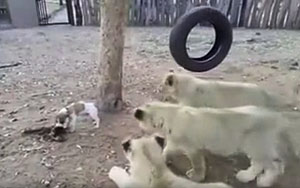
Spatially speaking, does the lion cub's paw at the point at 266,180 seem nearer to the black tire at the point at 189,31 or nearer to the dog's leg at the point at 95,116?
the dog's leg at the point at 95,116

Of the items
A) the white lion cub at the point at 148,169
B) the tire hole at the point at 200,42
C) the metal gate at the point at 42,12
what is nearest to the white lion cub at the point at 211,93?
the white lion cub at the point at 148,169

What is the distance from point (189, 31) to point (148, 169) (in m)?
2.48

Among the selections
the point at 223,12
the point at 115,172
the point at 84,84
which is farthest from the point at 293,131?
the point at 223,12

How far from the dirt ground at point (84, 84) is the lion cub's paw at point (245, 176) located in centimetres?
4

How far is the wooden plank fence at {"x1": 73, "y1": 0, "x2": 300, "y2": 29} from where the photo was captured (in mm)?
10023

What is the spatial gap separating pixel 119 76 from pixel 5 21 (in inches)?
270

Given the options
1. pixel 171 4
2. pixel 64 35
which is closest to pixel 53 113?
pixel 64 35

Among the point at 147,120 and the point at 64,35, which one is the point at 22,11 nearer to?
the point at 64,35

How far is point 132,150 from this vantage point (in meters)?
2.87

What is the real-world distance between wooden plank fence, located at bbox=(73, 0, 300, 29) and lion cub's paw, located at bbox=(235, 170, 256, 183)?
7.29 meters

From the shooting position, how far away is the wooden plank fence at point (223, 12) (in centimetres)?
1002

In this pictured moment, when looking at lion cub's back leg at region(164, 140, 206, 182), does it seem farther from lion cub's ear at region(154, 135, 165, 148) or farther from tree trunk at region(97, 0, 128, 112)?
tree trunk at region(97, 0, 128, 112)

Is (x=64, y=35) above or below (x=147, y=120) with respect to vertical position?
below

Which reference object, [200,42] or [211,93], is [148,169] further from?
[200,42]
